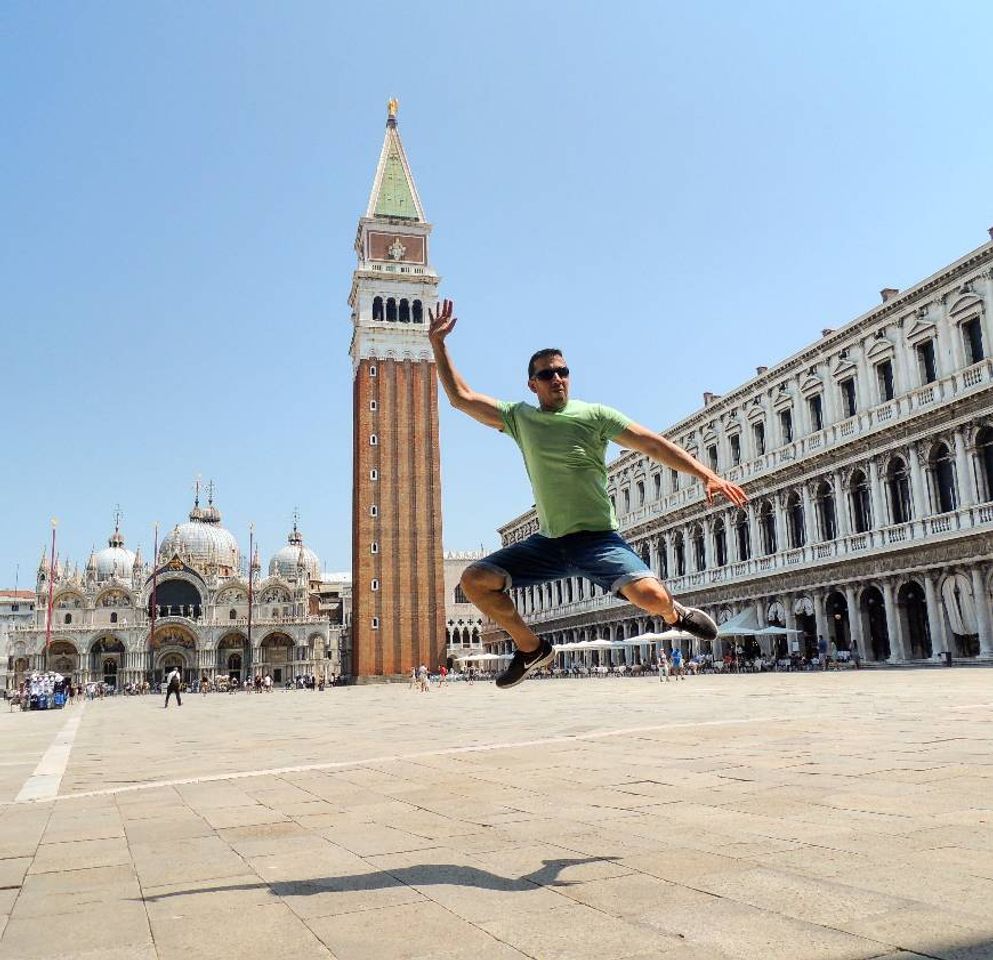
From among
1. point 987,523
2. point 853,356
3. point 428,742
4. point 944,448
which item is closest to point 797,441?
point 853,356

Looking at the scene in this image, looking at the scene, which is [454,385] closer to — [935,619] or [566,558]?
[566,558]

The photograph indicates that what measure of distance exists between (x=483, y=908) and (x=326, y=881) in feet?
2.80

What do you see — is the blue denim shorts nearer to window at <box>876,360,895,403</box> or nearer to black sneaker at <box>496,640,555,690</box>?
black sneaker at <box>496,640,555,690</box>

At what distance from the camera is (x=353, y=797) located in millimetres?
6266

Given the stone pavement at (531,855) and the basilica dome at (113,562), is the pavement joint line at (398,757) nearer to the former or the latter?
the stone pavement at (531,855)

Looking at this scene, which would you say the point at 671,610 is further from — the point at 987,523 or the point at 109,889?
the point at 987,523

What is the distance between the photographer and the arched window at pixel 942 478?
3122 cm

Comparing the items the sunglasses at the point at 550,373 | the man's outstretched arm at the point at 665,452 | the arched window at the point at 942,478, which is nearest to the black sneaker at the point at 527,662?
the man's outstretched arm at the point at 665,452

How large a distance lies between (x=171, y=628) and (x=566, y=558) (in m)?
89.5

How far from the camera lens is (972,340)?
3089 cm

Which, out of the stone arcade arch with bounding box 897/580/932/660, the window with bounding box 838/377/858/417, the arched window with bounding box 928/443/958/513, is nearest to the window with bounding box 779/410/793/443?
the window with bounding box 838/377/858/417

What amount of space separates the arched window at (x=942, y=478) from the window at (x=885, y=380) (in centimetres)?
345

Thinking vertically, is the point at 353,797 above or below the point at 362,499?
below

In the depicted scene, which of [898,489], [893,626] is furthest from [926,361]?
[893,626]
